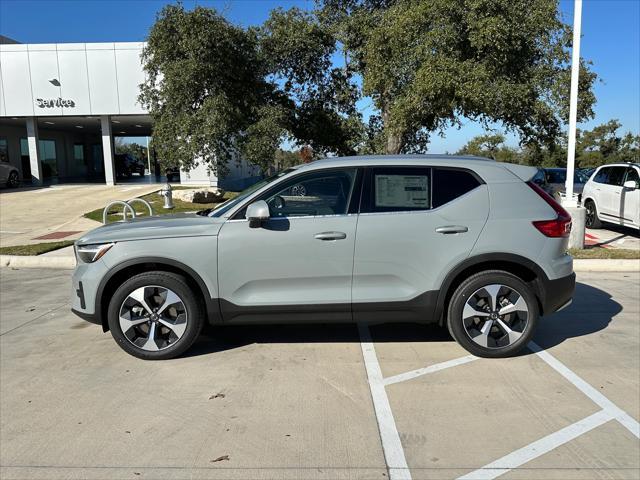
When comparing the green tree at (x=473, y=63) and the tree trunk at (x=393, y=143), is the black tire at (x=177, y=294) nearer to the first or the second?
the green tree at (x=473, y=63)

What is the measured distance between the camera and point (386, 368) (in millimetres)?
4395

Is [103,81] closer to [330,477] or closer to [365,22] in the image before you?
[365,22]

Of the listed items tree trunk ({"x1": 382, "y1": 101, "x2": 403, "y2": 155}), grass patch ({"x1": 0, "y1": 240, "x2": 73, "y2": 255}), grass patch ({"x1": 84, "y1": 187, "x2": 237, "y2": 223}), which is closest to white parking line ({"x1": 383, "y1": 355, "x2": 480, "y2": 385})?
grass patch ({"x1": 0, "y1": 240, "x2": 73, "y2": 255})

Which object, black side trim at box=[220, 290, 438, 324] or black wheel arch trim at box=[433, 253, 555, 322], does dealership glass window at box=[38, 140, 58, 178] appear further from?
black wheel arch trim at box=[433, 253, 555, 322]

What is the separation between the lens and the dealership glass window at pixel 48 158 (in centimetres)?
3196

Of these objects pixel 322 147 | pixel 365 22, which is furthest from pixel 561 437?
pixel 322 147

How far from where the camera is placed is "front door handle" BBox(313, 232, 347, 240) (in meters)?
4.36

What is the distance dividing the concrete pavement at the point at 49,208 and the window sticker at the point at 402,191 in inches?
386

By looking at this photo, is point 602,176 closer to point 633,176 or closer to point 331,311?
point 633,176

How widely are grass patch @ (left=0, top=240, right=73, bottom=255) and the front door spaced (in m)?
7.21

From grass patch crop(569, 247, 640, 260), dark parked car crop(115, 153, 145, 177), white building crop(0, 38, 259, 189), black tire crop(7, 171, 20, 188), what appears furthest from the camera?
dark parked car crop(115, 153, 145, 177)

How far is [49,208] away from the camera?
1820 centimetres

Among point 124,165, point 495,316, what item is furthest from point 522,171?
point 124,165

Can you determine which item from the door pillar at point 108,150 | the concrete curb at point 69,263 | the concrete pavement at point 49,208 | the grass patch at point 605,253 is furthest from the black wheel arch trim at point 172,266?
the door pillar at point 108,150
